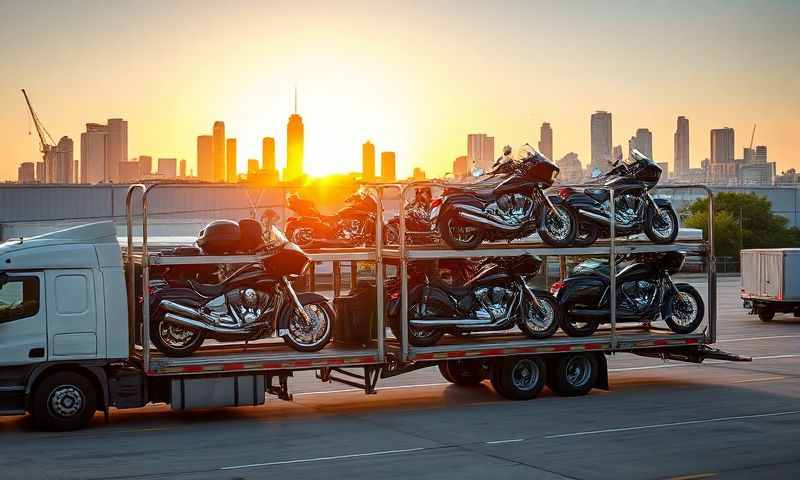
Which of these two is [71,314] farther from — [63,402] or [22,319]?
[63,402]

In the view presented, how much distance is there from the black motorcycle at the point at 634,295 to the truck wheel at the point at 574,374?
0.56 m

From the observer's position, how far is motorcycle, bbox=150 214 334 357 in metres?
15.5

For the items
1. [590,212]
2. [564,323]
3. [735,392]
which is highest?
[590,212]

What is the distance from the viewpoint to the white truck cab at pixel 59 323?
1448cm

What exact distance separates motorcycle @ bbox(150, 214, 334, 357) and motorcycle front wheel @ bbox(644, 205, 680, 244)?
6.31 m

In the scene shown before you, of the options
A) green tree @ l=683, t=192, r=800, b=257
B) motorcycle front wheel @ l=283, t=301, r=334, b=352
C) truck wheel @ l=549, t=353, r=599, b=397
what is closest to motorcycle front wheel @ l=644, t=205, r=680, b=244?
truck wheel @ l=549, t=353, r=599, b=397

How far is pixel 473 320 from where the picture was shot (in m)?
17.9

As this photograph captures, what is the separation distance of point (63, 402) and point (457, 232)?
6.66 metres

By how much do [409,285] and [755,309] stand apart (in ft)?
67.4

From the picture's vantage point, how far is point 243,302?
52.9ft

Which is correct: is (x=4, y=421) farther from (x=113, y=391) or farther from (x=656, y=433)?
(x=656, y=433)

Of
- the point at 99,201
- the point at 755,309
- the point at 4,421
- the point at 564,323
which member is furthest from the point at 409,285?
the point at 99,201

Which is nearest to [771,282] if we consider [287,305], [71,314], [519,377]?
[519,377]

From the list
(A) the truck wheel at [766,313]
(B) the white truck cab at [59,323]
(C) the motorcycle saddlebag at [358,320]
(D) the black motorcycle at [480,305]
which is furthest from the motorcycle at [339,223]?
(A) the truck wheel at [766,313]
